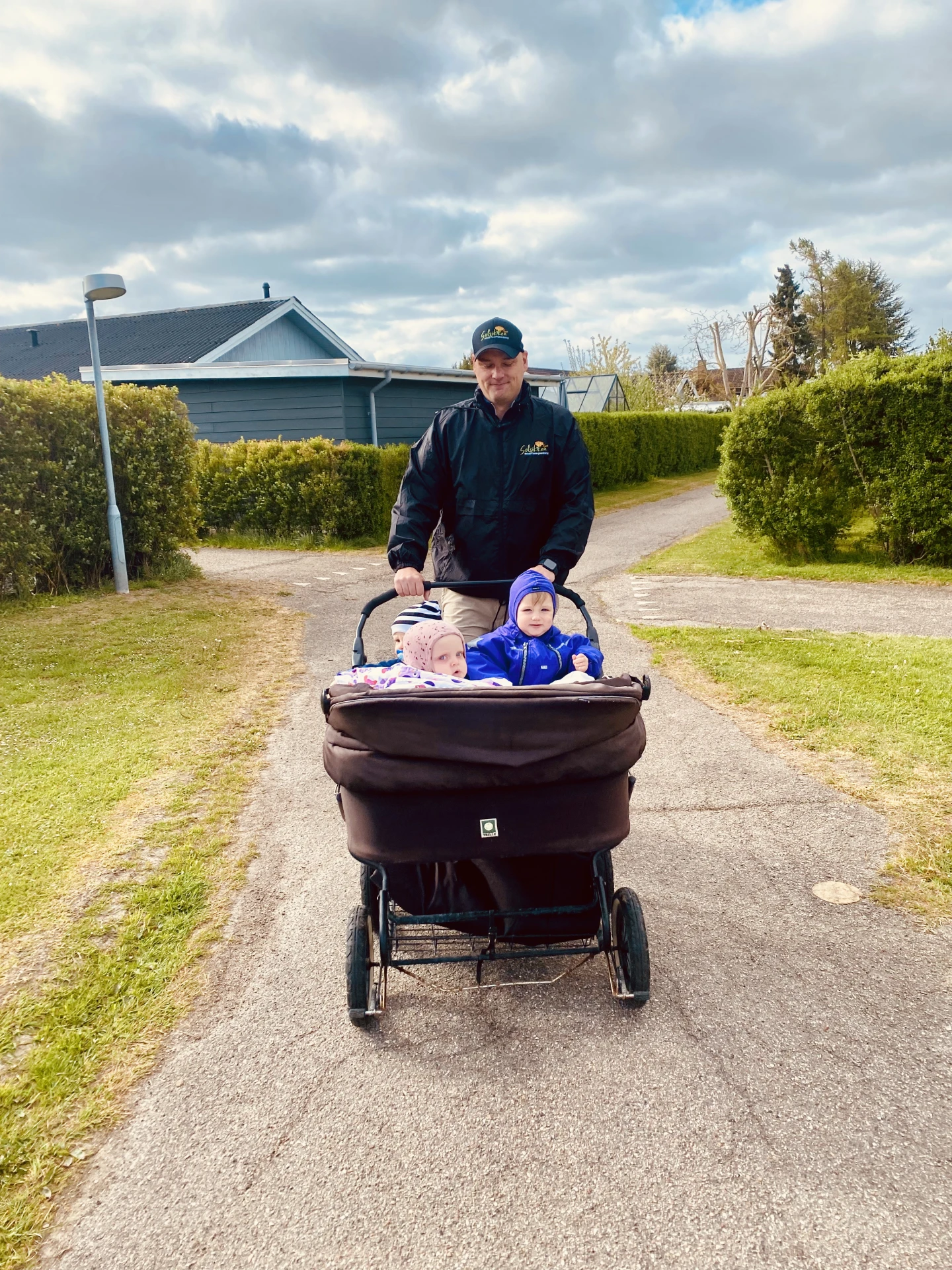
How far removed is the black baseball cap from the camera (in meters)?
3.56

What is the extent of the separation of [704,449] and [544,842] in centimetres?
3008

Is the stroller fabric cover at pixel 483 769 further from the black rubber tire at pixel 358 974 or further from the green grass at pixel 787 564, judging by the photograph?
the green grass at pixel 787 564

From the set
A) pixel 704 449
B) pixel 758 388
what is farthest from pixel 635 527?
pixel 758 388

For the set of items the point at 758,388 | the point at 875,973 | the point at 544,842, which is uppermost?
the point at 758,388

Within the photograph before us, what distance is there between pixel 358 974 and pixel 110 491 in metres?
8.18

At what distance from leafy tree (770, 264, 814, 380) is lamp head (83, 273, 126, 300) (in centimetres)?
3952

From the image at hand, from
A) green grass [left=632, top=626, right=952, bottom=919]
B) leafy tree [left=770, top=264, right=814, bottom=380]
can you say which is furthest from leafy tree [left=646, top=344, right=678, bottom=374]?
green grass [left=632, top=626, right=952, bottom=919]

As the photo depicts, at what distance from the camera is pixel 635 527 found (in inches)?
637

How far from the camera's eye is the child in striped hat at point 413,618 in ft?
10.3

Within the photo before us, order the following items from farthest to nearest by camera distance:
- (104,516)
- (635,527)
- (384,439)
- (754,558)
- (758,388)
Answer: (758,388) < (384,439) < (635,527) < (754,558) < (104,516)

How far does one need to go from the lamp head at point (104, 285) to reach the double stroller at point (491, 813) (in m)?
8.70

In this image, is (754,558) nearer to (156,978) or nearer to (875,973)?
(875,973)

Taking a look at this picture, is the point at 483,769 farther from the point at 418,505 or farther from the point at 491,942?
the point at 418,505

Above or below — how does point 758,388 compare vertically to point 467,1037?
above
